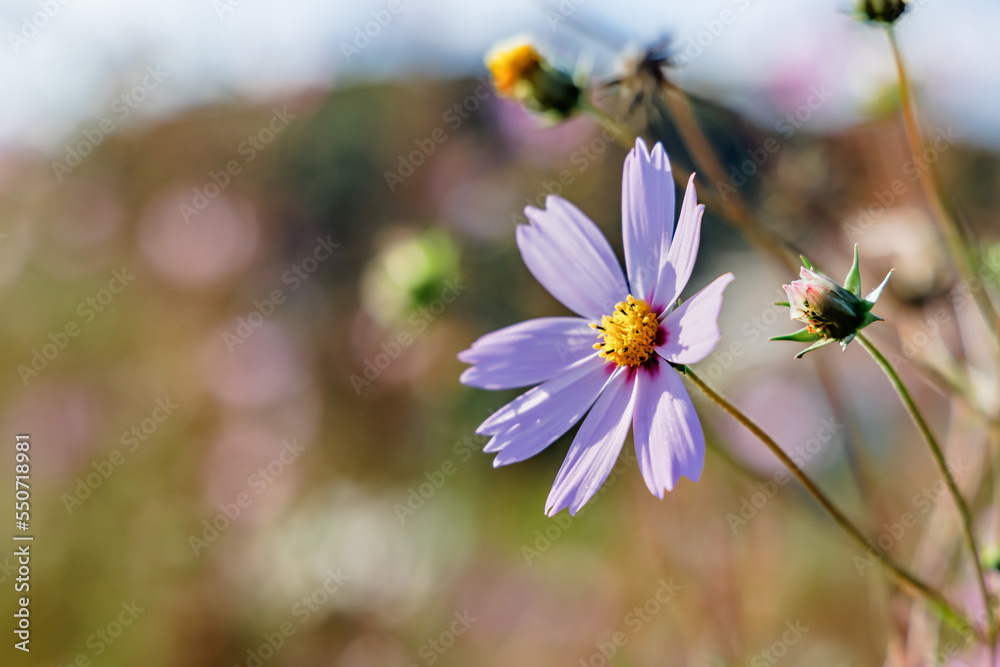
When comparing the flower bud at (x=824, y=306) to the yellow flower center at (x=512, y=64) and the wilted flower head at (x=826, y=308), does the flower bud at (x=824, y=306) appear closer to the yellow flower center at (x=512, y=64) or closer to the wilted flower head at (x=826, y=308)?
the wilted flower head at (x=826, y=308)

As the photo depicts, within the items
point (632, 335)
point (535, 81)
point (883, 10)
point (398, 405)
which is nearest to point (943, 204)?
point (883, 10)

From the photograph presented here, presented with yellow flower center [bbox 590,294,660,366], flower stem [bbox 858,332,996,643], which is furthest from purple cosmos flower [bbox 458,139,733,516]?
flower stem [bbox 858,332,996,643]

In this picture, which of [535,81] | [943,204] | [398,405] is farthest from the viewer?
[398,405]

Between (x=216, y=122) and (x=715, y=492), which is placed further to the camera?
(x=216, y=122)

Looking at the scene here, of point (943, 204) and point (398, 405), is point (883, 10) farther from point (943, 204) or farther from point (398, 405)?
point (398, 405)

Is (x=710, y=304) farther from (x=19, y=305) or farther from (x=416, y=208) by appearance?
(x=19, y=305)

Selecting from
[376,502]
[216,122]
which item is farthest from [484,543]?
[216,122]

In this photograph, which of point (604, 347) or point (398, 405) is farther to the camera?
point (398, 405)
